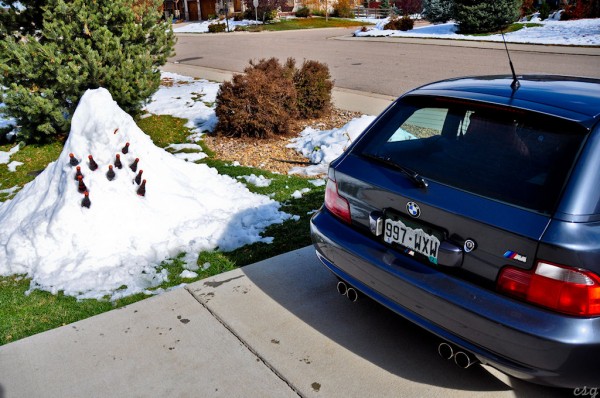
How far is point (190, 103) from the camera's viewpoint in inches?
417

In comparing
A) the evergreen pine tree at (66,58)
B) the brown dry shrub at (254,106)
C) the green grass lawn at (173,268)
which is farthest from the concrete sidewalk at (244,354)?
the evergreen pine tree at (66,58)

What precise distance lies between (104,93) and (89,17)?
335 cm

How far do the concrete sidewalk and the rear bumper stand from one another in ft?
1.34

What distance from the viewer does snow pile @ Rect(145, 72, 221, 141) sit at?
30.2ft

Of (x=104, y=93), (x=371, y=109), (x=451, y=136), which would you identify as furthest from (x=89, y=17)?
(x=451, y=136)

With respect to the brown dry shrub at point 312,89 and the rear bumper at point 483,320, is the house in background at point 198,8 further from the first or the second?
the rear bumper at point 483,320

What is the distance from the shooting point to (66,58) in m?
7.90

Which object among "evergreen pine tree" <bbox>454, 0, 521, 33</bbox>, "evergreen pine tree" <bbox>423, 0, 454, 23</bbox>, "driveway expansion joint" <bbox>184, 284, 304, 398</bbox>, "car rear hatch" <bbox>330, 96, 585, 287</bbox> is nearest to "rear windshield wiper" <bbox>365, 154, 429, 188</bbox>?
"car rear hatch" <bbox>330, 96, 585, 287</bbox>

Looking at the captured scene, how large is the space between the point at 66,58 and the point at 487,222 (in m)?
7.24

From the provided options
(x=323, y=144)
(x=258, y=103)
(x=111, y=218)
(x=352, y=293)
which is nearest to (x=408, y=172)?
(x=352, y=293)

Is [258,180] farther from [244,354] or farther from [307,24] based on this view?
[307,24]

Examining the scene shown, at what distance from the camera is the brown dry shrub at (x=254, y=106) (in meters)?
7.98

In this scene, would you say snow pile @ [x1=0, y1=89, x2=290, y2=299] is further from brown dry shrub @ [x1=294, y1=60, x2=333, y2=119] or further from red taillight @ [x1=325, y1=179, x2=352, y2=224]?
brown dry shrub @ [x1=294, y1=60, x2=333, y2=119]

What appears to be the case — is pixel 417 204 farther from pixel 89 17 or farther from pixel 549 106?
pixel 89 17
